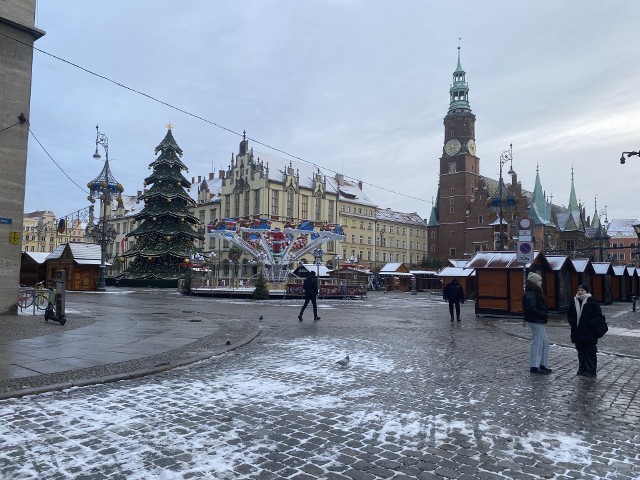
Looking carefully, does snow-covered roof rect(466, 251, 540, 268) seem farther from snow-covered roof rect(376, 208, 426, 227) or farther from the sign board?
snow-covered roof rect(376, 208, 426, 227)

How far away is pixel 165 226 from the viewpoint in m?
56.4

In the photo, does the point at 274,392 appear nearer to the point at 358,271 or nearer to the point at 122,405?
the point at 122,405

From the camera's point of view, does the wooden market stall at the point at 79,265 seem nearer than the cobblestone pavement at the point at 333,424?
No

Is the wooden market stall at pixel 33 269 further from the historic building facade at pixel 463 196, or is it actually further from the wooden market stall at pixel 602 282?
the historic building facade at pixel 463 196

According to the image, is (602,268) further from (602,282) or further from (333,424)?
(333,424)

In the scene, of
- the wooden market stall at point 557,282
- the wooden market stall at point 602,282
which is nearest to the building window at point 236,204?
the wooden market stall at point 602,282

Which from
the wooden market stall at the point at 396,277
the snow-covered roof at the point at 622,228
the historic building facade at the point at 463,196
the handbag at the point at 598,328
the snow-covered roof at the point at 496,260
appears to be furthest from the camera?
the snow-covered roof at the point at 622,228

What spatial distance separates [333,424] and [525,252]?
12727 mm

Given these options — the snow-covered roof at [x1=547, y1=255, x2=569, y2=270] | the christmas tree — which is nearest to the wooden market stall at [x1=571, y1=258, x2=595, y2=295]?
the snow-covered roof at [x1=547, y1=255, x2=569, y2=270]

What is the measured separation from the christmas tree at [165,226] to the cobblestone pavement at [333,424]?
47.6 m

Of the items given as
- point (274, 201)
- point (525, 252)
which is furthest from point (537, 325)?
point (274, 201)

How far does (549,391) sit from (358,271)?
4956cm

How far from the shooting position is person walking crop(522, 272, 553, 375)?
926cm

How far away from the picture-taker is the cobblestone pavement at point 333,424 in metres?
4.63
